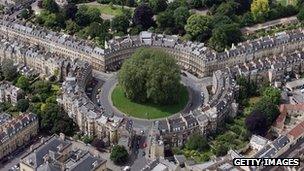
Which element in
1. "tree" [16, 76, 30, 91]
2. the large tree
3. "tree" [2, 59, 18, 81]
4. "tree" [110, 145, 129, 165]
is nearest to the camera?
"tree" [110, 145, 129, 165]

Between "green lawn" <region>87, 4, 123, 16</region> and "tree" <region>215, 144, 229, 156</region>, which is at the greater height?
"green lawn" <region>87, 4, 123, 16</region>

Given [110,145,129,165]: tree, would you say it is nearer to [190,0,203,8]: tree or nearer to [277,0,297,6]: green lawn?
[190,0,203,8]: tree

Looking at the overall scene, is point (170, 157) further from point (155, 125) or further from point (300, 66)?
point (300, 66)

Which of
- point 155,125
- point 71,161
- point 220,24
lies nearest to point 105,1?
point 220,24

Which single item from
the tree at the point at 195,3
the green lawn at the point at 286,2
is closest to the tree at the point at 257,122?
the tree at the point at 195,3

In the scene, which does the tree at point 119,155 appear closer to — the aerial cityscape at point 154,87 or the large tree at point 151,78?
the aerial cityscape at point 154,87

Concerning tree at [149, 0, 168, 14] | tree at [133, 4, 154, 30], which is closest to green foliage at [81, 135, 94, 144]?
tree at [133, 4, 154, 30]

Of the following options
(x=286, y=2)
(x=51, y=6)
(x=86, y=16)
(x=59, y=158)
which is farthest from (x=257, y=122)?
(x=51, y=6)
